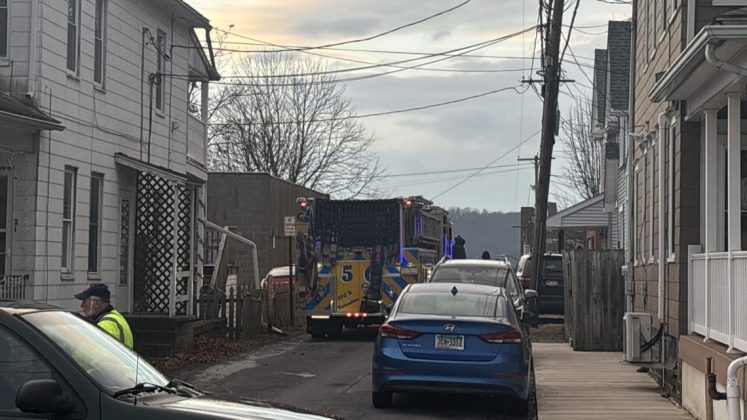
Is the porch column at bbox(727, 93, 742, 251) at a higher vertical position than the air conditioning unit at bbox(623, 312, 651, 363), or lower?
higher

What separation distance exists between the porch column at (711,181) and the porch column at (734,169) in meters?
0.96

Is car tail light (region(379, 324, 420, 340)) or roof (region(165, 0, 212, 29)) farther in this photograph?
roof (region(165, 0, 212, 29))

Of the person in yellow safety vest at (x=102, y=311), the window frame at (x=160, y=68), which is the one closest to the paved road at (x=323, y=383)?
the person in yellow safety vest at (x=102, y=311)

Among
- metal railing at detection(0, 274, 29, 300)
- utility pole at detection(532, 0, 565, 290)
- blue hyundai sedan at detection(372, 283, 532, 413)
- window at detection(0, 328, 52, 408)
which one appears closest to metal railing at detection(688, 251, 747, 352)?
blue hyundai sedan at detection(372, 283, 532, 413)

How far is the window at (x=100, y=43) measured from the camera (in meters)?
16.6

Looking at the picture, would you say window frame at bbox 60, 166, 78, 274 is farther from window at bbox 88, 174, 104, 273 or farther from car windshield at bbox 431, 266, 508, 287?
car windshield at bbox 431, 266, 508, 287

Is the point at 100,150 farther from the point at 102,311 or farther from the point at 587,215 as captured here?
the point at 587,215

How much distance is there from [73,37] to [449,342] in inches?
334

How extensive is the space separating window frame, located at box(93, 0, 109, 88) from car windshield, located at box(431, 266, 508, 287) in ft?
22.5

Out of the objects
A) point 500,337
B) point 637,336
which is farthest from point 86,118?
point 637,336

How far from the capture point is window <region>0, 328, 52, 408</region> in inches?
182

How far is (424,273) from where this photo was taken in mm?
21203

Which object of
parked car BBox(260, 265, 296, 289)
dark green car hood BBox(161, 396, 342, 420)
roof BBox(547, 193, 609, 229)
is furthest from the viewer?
roof BBox(547, 193, 609, 229)

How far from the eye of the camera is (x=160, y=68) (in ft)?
64.3
